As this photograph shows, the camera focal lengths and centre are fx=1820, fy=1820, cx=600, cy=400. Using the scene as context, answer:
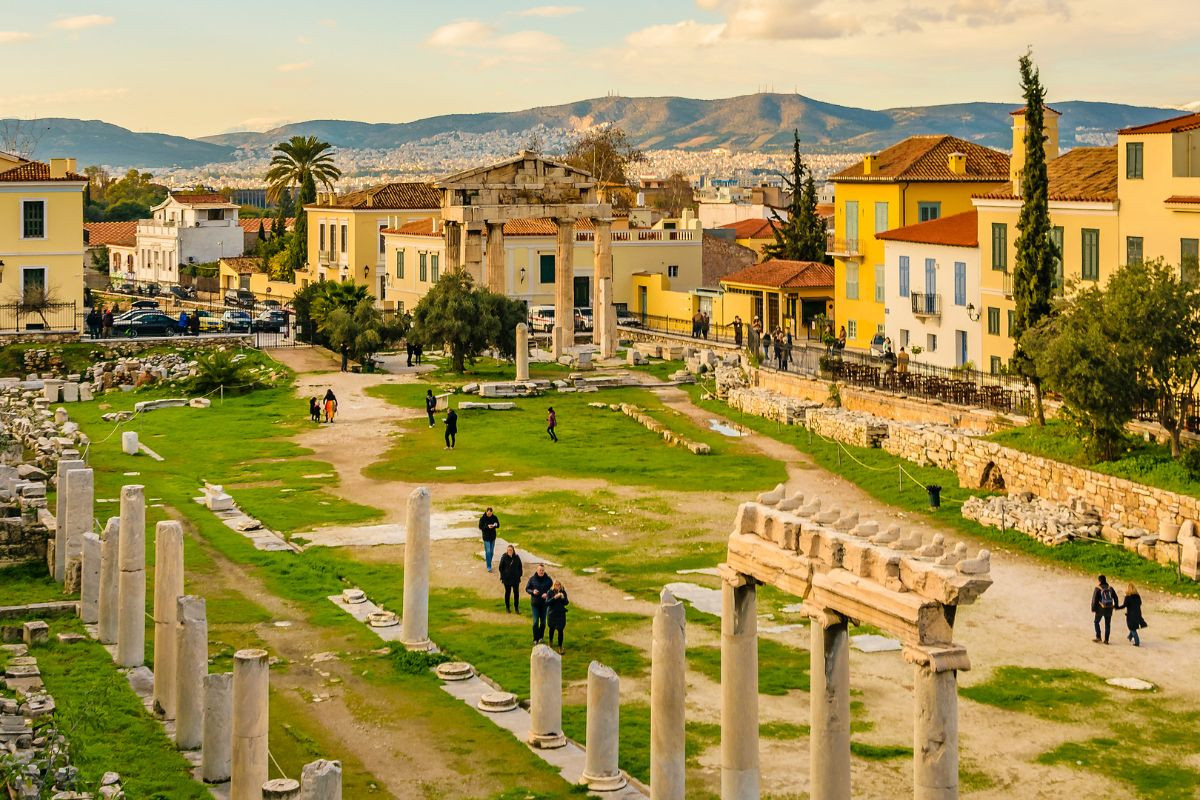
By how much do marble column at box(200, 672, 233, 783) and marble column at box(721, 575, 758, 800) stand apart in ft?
Result: 21.7

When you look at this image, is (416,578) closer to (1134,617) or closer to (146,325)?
(1134,617)

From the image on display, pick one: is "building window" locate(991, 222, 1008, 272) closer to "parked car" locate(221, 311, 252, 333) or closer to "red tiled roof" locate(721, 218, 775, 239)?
"parked car" locate(221, 311, 252, 333)

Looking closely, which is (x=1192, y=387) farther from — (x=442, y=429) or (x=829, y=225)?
(x=829, y=225)

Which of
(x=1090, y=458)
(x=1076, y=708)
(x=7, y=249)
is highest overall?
(x=7, y=249)

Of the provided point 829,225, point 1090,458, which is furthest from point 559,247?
point 829,225

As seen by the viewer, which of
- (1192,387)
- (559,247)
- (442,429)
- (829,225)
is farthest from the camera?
(829,225)

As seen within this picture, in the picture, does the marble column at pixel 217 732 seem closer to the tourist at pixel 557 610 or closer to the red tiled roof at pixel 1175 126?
the tourist at pixel 557 610

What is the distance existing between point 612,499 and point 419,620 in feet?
46.2

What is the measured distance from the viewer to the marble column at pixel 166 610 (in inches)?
1024

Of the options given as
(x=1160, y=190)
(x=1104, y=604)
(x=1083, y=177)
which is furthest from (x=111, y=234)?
(x=1104, y=604)

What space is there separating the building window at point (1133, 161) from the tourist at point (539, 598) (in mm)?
25093

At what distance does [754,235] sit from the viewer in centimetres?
10731

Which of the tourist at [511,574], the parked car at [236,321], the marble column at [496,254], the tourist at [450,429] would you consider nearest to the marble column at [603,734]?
the tourist at [511,574]

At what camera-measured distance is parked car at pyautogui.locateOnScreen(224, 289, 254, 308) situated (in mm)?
91938
